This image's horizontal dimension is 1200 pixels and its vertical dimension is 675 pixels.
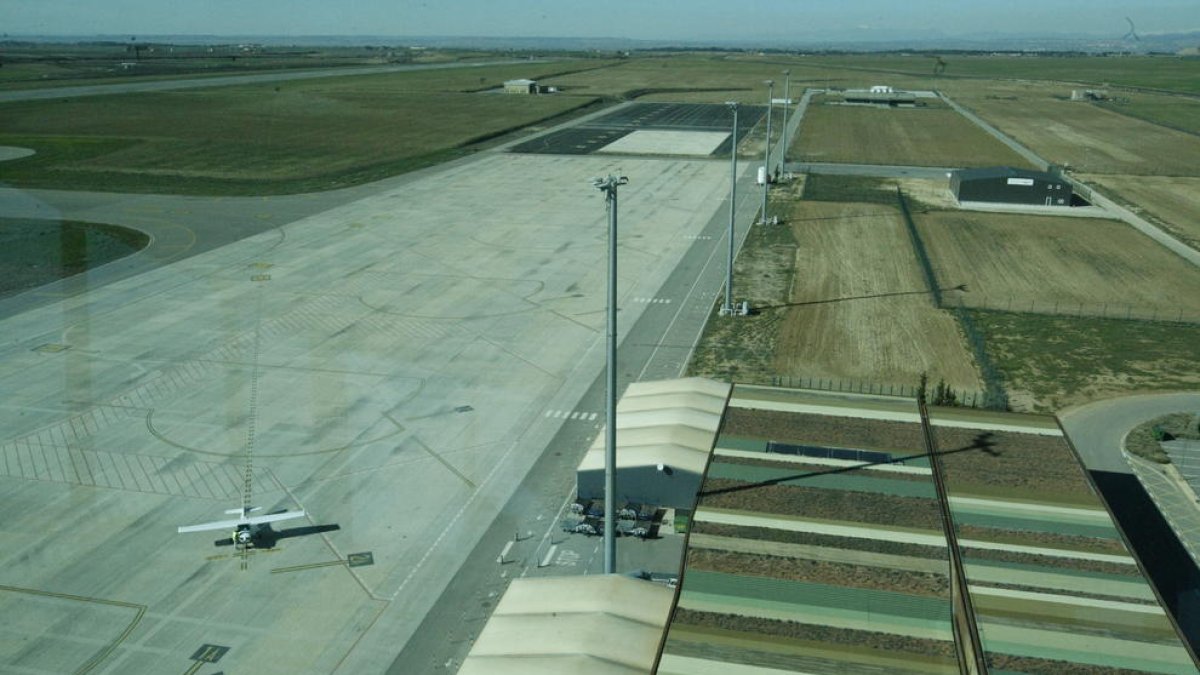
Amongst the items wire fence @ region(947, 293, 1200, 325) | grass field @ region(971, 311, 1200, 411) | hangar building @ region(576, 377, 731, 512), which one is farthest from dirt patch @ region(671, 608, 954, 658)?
wire fence @ region(947, 293, 1200, 325)

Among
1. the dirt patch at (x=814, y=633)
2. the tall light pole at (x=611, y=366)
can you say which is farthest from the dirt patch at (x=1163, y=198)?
the tall light pole at (x=611, y=366)

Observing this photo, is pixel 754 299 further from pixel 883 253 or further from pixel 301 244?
pixel 301 244

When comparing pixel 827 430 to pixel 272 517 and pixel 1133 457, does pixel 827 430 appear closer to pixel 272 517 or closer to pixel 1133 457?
pixel 1133 457

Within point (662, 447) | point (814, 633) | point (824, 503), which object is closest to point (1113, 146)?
point (662, 447)

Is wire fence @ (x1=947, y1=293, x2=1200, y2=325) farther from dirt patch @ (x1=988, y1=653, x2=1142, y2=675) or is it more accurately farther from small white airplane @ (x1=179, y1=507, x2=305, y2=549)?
small white airplane @ (x1=179, y1=507, x2=305, y2=549)

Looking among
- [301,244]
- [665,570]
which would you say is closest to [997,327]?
[665,570]
